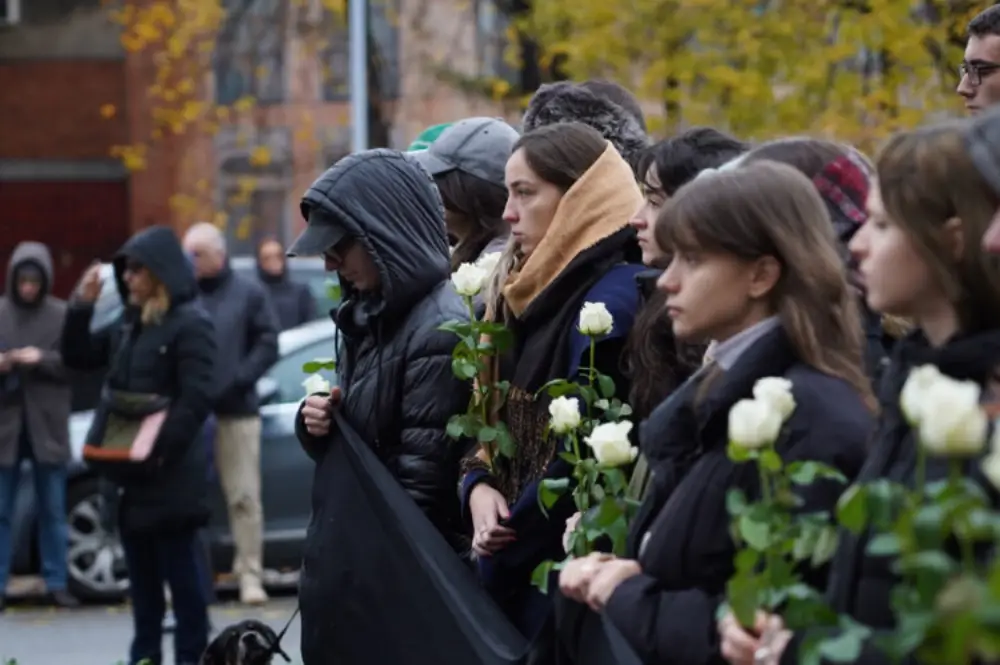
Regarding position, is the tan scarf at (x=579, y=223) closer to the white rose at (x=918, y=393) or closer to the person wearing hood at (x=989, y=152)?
the person wearing hood at (x=989, y=152)

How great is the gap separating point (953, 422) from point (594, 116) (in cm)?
384

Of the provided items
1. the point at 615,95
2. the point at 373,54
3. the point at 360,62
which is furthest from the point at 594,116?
the point at 373,54

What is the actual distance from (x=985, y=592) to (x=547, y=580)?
240 centimetres

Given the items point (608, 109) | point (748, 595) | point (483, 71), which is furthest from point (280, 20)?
point (748, 595)

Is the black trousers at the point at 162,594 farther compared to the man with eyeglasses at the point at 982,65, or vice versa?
the black trousers at the point at 162,594

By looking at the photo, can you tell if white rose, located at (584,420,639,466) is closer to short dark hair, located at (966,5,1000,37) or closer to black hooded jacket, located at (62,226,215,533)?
short dark hair, located at (966,5,1000,37)

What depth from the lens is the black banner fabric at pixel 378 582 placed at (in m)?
5.32

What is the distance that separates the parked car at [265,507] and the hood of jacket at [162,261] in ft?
9.95

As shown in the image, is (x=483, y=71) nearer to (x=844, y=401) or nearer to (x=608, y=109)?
(x=608, y=109)

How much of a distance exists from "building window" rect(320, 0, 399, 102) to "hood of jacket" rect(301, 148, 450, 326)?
46.8ft

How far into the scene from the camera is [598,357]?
520cm

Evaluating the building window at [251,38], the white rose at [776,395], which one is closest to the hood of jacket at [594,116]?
the white rose at [776,395]

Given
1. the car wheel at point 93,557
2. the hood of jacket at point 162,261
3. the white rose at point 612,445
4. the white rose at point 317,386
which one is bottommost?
the car wheel at point 93,557

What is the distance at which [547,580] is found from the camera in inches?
189
